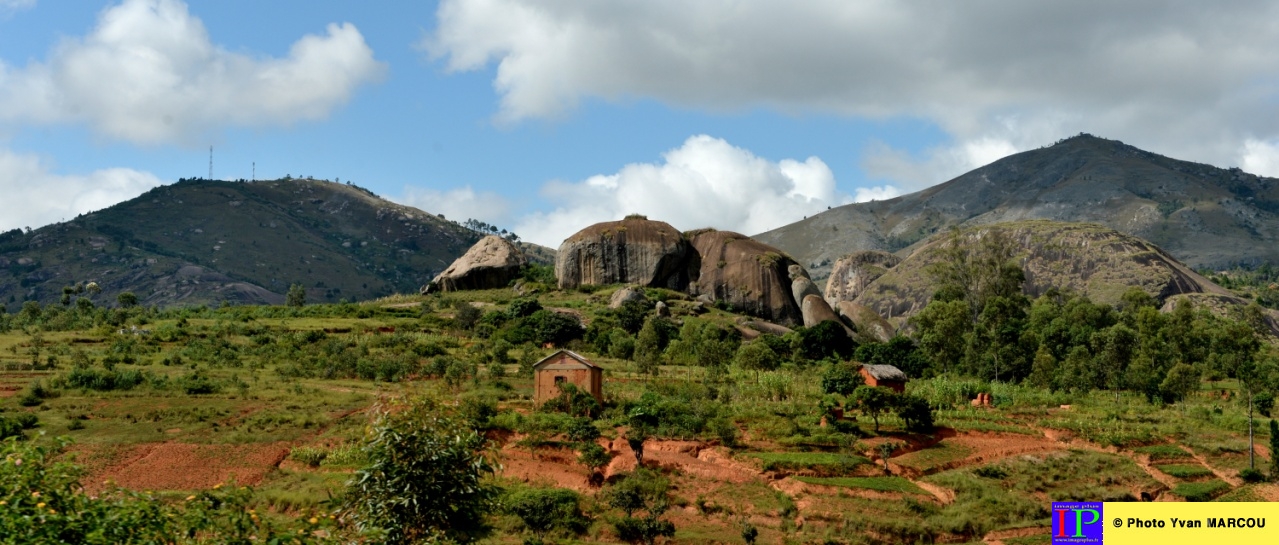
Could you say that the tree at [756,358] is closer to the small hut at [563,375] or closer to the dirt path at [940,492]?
the small hut at [563,375]

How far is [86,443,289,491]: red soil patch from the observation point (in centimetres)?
3966

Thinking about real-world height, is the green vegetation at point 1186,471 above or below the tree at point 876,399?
below

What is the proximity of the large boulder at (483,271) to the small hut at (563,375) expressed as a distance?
154ft

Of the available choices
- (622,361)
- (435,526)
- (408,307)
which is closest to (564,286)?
(408,307)

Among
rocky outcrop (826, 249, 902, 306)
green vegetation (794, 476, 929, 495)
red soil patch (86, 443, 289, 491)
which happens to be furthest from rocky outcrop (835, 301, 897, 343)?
red soil patch (86, 443, 289, 491)

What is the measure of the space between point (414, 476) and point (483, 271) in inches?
3091

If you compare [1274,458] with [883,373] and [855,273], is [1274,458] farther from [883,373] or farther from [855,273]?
[855,273]

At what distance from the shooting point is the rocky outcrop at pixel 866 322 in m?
85.5

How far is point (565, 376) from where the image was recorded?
1900 inches

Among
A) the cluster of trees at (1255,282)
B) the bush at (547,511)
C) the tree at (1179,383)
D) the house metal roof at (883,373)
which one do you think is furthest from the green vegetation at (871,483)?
the cluster of trees at (1255,282)

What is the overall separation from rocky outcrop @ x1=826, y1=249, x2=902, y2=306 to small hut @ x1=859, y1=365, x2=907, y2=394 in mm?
84757

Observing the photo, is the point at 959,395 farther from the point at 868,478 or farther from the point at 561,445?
the point at 561,445

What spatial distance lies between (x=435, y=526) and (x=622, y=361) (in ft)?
158

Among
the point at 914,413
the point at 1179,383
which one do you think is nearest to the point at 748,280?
the point at 1179,383
